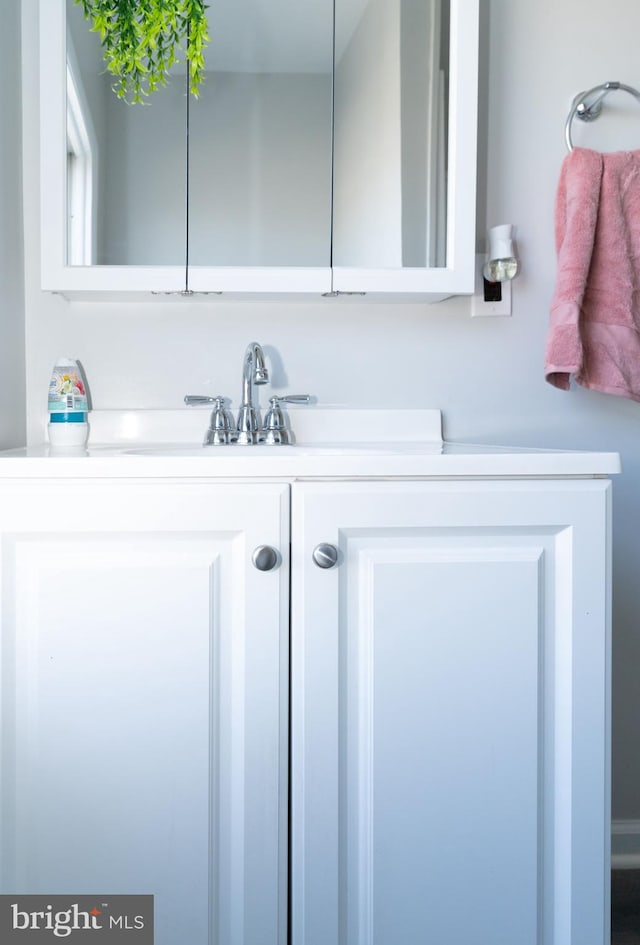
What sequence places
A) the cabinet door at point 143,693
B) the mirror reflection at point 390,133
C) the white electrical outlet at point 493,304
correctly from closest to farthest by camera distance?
the cabinet door at point 143,693 → the mirror reflection at point 390,133 → the white electrical outlet at point 493,304

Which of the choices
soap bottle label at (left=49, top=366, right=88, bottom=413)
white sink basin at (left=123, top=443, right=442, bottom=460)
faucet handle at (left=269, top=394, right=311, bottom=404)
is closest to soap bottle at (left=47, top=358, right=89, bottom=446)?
soap bottle label at (left=49, top=366, right=88, bottom=413)

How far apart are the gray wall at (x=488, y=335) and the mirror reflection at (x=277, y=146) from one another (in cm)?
12

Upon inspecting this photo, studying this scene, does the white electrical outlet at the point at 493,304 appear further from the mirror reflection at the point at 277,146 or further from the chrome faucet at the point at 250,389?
the chrome faucet at the point at 250,389

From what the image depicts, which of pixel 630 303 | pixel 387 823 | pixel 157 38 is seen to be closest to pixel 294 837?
pixel 387 823

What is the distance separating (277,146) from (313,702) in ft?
3.16

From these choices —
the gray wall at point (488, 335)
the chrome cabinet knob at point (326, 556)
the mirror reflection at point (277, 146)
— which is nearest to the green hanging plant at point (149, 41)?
the mirror reflection at point (277, 146)

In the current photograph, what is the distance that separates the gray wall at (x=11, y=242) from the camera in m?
1.39

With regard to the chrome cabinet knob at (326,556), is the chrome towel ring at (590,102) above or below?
above

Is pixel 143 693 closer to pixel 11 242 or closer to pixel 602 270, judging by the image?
pixel 11 242

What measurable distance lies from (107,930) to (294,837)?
0.25 meters

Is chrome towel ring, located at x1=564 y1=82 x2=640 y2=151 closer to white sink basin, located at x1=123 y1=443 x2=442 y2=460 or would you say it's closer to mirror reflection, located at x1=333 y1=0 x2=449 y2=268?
mirror reflection, located at x1=333 y1=0 x2=449 y2=268

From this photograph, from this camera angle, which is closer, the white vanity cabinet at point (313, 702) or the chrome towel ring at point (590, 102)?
the white vanity cabinet at point (313, 702)

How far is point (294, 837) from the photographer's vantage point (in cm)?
107

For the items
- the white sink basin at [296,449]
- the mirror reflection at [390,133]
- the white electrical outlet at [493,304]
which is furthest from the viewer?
the white electrical outlet at [493,304]
